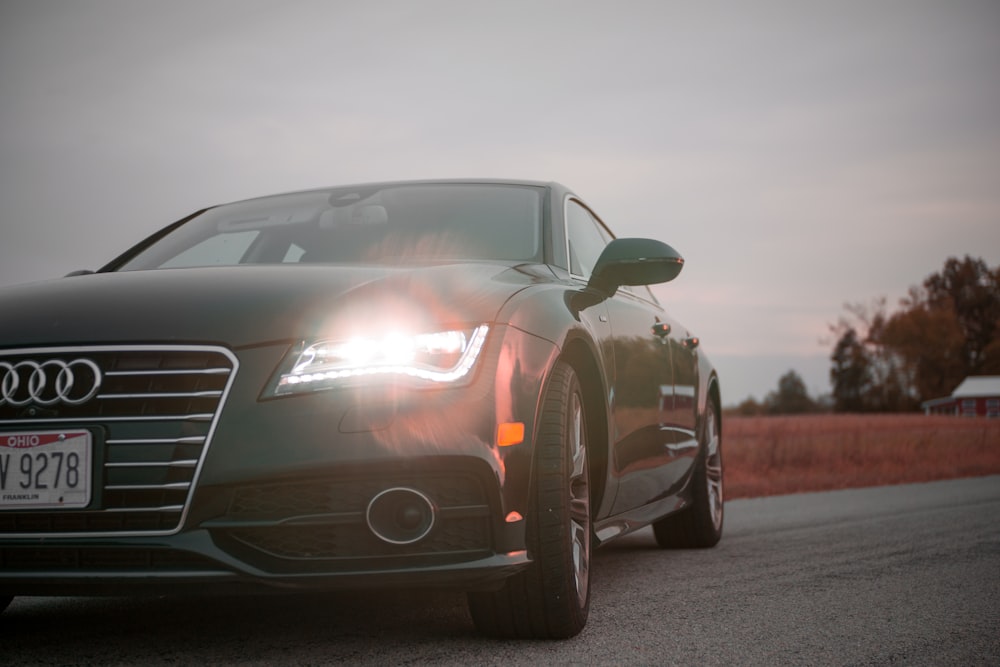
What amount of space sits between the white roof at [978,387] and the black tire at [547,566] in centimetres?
10524

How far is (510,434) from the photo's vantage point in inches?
121

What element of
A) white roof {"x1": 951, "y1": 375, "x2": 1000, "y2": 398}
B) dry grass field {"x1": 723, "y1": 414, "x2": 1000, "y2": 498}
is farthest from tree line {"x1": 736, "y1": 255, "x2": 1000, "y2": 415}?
dry grass field {"x1": 723, "y1": 414, "x2": 1000, "y2": 498}

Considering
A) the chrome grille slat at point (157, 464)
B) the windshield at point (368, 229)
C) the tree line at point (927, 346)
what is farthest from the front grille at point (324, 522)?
the tree line at point (927, 346)

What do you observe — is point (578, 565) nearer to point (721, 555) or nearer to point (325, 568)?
point (325, 568)

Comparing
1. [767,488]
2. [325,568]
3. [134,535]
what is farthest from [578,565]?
[767,488]

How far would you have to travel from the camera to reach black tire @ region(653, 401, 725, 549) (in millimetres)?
6219

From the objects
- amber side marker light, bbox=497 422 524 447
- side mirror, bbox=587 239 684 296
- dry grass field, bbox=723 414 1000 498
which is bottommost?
dry grass field, bbox=723 414 1000 498

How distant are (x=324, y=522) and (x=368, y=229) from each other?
1799 millimetres

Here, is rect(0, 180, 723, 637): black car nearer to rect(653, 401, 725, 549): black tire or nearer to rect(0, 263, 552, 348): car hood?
rect(0, 263, 552, 348): car hood

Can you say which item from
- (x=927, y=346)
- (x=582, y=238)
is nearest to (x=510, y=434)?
(x=582, y=238)

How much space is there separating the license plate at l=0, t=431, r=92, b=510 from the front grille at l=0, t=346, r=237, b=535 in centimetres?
2

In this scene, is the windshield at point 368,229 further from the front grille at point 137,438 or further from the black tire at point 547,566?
the front grille at point 137,438

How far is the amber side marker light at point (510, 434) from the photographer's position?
120 inches

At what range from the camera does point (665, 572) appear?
5.18 meters
